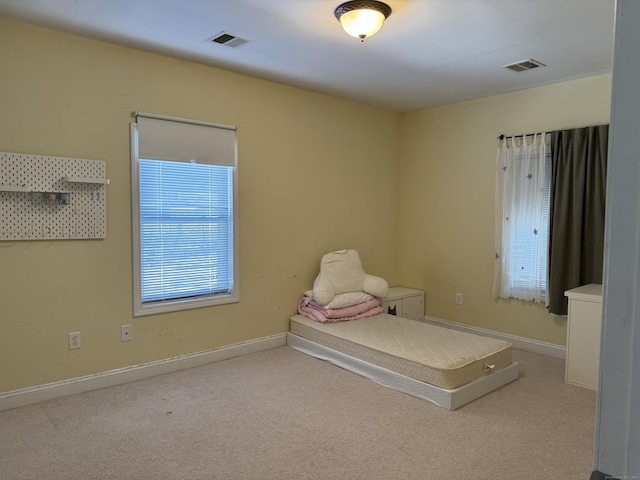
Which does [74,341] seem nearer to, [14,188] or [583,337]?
[14,188]

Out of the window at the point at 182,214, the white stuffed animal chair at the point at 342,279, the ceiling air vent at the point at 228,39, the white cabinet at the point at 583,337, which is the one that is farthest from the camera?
the white stuffed animal chair at the point at 342,279

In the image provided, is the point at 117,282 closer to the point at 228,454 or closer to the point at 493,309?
the point at 228,454

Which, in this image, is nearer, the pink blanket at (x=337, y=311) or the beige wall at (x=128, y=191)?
the beige wall at (x=128, y=191)

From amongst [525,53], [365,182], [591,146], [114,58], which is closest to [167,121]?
[114,58]

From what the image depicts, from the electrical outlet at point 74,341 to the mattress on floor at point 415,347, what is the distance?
1.87 meters

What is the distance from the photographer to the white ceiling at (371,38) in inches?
104

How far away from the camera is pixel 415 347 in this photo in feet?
11.1

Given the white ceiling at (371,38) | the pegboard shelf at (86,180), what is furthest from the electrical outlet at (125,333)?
the white ceiling at (371,38)

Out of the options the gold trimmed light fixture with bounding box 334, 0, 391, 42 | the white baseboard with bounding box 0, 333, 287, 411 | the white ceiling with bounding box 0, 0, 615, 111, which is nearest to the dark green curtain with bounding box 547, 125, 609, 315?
the white ceiling with bounding box 0, 0, 615, 111

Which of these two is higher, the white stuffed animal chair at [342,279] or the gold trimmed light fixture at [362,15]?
the gold trimmed light fixture at [362,15]

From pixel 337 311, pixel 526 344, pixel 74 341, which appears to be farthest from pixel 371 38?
pixel 526 344

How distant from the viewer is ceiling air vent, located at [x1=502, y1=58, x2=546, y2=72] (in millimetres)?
3541

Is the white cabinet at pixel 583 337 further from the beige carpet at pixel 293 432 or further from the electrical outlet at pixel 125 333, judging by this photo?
the electrical outlet at pixel 125 333

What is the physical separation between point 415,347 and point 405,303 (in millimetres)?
1616
